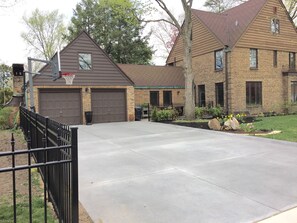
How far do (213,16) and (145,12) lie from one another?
8720 millimetres

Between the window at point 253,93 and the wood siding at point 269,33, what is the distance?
300 centimetres

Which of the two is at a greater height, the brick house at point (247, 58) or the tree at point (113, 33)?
the tree at point (113, 33)

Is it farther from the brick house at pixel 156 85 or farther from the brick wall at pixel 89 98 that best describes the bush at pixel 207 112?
the brick wall at pixel 89 98

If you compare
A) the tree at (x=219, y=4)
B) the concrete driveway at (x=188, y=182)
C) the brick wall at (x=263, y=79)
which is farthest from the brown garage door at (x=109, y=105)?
the tree at (x=219, y=4)

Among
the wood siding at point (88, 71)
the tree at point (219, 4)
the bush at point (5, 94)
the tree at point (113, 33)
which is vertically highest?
the tree at point (219, 4)

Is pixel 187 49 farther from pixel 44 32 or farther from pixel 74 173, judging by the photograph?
pixel 44 32

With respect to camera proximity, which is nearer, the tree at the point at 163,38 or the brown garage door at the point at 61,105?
the brown garage door at the point at 61,105

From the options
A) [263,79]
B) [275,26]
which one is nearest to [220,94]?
[263,79]

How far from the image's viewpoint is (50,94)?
1662cm

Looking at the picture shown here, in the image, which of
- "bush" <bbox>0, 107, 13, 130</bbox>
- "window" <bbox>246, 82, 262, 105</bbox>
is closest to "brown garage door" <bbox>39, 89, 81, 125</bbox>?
"bush" <bbox>0, 107, 13, 130</bbox>

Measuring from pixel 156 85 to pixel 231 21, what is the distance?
28.5 feet

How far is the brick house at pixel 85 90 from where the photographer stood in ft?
54.2

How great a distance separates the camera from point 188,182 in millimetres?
5082

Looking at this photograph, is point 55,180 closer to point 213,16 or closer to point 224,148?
point 224,148
